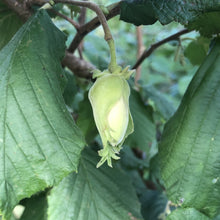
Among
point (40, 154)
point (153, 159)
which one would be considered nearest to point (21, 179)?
point (40, 154)

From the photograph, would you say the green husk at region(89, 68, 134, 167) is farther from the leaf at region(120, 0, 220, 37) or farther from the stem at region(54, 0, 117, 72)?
the leaf at region(120, 0, 220, 37)

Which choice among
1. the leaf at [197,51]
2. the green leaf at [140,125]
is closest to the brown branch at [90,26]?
the green leaf at [140,125]

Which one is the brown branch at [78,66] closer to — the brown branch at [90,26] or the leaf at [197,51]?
the brown branch at [90,26]

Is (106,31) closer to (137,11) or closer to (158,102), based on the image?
(137,11)

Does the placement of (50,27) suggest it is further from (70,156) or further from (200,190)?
(200,190)

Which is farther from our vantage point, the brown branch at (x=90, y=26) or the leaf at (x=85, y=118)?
the leaf at (x=85, y=118)

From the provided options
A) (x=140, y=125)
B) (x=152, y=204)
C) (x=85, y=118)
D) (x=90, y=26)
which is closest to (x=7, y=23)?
(x=90, y=26)
